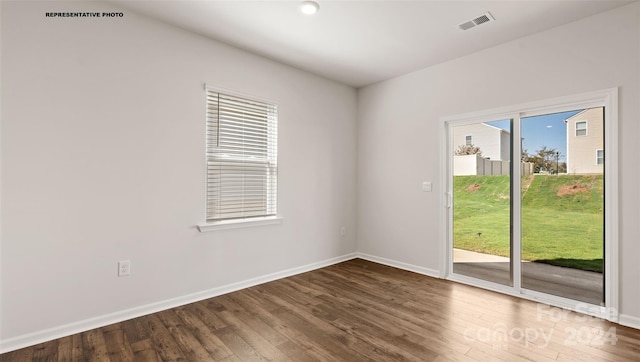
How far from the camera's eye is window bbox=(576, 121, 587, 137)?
2869mm

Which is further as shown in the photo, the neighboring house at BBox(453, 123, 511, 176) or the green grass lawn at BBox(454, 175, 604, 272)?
the neighboring house at BBox(453, 123, 511, 176)

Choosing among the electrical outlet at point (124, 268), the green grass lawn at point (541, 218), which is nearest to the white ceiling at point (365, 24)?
the green grass lawn at point (541, 218)

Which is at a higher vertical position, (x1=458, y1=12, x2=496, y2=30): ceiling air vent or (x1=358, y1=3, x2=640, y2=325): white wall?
(x1=458, y1=12, x2=496, y2=30): ceiling air vent

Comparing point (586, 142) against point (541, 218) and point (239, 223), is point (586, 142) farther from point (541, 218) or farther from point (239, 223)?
point (239, 223)

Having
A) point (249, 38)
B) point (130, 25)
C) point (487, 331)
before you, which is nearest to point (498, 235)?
point (487, 331)

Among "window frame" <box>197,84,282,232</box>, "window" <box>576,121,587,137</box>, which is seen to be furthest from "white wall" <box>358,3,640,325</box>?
"window frame" <box>197,84,282,232</box>

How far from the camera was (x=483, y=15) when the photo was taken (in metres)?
2.73

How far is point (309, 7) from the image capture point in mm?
2600

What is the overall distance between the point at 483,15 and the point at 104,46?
3.41m

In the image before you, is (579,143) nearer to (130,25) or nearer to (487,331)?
(487,331)

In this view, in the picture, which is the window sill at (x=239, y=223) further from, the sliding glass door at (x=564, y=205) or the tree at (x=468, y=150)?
the sliding glass door at (x=564, y=205)

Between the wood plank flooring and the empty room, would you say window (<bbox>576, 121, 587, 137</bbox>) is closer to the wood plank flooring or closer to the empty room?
the empty room

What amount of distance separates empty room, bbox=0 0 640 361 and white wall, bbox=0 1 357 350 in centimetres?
1

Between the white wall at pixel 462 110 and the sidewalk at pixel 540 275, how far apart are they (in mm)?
269
